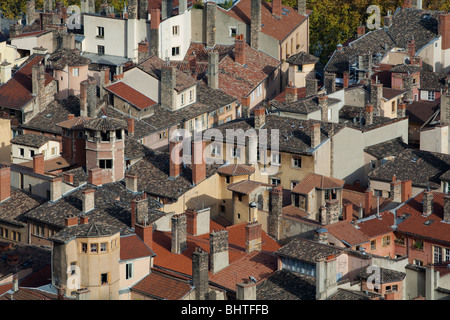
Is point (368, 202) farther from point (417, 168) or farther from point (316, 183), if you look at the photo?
point (417, 168)

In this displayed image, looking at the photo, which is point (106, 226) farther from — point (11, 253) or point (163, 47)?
point (163, 47)

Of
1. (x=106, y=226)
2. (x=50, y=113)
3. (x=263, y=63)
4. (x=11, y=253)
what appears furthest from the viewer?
(x=263, y=63)

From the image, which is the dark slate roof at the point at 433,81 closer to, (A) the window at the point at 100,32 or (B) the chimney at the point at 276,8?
(B) the chimney at the point at 276,8

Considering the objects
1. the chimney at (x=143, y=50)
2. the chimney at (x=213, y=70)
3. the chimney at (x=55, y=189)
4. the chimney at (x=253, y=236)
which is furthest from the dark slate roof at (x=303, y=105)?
the chimney at (x=253, y=236)

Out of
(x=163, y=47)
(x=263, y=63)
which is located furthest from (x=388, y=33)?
(x=163, y=47)

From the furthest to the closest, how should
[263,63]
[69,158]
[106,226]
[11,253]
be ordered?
[263,63] → [69,158] → [11,253] → [106,226]

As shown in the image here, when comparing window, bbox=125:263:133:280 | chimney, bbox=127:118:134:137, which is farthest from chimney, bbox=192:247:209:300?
chimney, bbox=127:118:134:137
